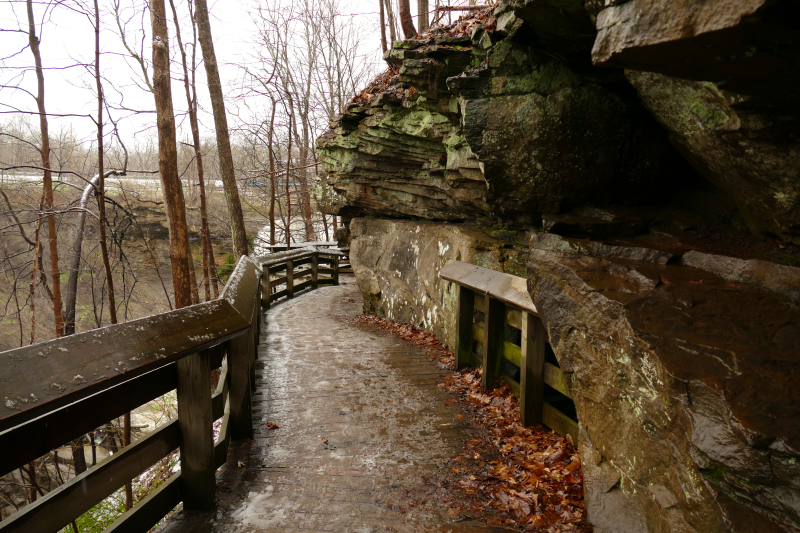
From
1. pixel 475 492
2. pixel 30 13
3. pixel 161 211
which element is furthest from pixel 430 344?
pixel 161 211

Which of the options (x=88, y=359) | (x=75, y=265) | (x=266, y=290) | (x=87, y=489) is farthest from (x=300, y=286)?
(x=88, y=359)

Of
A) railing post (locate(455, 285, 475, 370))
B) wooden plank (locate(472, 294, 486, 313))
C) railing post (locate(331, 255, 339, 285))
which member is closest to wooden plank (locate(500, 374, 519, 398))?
railing post (locate(455, 285, 475, 370))

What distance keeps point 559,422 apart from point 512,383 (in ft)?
2.87

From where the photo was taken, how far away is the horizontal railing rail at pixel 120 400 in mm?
1711

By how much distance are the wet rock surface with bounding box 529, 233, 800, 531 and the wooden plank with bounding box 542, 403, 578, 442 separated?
0.80 m

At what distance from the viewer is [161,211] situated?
96.1 feet

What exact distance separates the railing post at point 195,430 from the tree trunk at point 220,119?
9.54m

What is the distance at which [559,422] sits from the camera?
13.3ft

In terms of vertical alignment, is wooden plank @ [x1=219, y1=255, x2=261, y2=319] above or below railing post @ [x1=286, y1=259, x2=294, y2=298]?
above

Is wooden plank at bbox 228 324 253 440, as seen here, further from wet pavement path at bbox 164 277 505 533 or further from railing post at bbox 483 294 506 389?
railing post at bbox 483 294 506 389

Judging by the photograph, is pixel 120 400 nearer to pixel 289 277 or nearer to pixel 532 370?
pixel 532 370

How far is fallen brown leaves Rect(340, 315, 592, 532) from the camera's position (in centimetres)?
304

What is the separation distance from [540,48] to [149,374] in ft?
13.7

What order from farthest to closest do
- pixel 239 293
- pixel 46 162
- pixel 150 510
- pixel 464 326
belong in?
1. pixel 46 162
2. pixel 464 326
3. pixel 239 293
4. pixel 150 510
